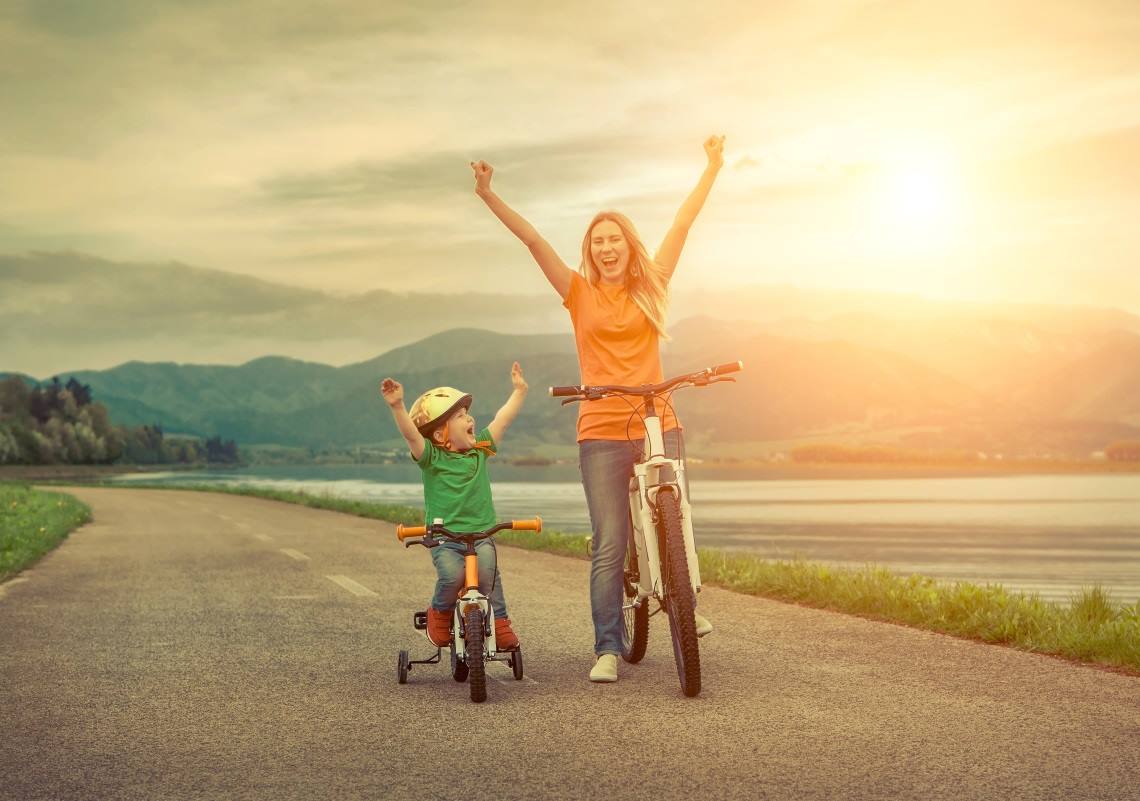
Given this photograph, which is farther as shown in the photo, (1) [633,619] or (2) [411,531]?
(1) [633,619]

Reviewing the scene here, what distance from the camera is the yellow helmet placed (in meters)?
6.71

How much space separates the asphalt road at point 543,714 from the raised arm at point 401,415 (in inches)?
52.7

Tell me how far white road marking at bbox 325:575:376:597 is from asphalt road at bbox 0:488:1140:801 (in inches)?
43.9

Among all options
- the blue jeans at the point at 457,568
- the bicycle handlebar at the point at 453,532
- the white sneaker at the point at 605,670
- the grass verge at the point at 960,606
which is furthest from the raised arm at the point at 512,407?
the grass verge at the point at 960,606

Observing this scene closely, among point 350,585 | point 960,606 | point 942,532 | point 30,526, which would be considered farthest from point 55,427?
point 960,606

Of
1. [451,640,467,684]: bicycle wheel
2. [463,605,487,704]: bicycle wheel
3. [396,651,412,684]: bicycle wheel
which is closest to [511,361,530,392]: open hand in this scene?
[463,605,487,704]: bicycle wheel

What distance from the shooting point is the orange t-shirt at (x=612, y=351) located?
656 cm

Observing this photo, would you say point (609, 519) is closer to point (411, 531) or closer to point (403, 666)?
point (411, 531)

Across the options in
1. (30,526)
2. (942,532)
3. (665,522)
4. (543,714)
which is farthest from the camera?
(942,532)

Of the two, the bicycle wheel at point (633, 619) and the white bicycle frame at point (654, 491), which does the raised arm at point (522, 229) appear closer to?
the white bicycle frame at point (654, 491)

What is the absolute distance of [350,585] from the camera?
1233cm

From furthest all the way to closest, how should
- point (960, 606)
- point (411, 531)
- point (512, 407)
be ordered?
1. point (960, 606)
2. point (512, 407)
3. point (411, 531)

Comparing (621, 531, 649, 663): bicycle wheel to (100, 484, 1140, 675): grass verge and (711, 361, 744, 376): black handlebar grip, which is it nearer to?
(711, 361, 744, 376): black handlebar grip

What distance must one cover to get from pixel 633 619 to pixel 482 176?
268cm
